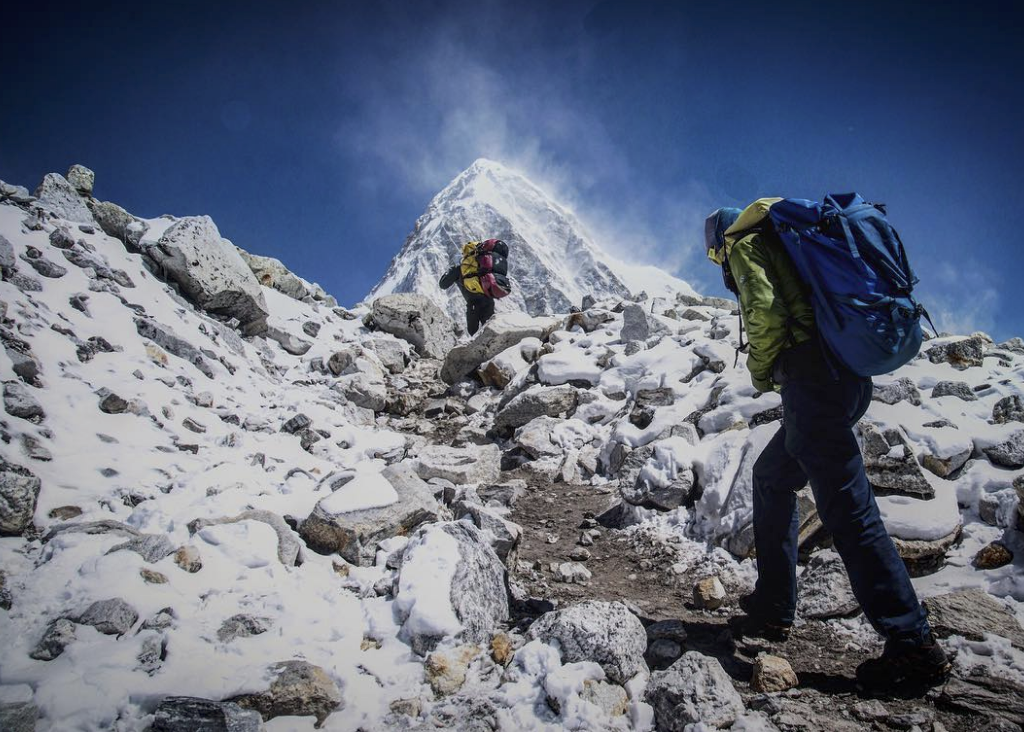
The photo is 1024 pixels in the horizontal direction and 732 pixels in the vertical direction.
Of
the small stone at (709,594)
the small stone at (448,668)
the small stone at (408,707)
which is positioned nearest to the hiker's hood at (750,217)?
the small stone at (709,594)

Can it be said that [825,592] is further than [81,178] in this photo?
No

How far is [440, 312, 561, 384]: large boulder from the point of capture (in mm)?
10727

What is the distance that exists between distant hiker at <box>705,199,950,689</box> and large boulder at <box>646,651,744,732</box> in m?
0.76

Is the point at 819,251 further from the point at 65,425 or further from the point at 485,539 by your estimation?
Answer: the point at 65,425

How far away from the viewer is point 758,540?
3008mm

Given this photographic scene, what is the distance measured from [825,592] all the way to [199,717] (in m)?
3.57

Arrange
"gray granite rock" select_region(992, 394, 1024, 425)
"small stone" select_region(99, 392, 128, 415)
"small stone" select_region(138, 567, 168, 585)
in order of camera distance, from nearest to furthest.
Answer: "small stone" select_region(138, 567, 168, 585), "gray granite rock" select_region(992, 394, 1024, 425), "small stone" select_region(99, 392, 128, 415)

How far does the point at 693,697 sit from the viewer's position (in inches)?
84.7

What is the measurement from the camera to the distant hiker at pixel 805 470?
2.30 meters

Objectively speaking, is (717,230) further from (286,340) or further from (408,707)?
(286,340)

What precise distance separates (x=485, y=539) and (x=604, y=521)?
1.87 m

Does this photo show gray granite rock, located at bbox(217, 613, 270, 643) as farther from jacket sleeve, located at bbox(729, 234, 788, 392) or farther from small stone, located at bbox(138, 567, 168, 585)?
jacket sleeve, located at bbox(729, 234, 788, 392)

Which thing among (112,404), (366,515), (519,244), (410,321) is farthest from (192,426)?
(519,244)

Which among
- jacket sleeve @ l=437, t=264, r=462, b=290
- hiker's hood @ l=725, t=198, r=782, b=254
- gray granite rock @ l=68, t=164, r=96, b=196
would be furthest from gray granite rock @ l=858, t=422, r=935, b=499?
gray granite rock @ l=68, t=164, r=96, b=196
